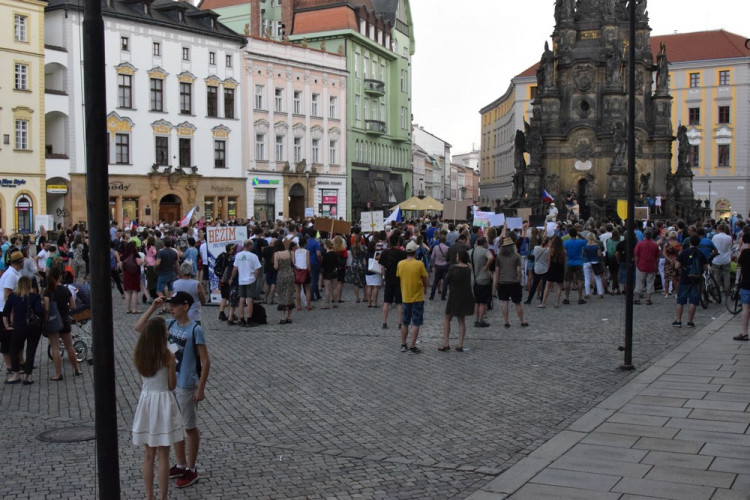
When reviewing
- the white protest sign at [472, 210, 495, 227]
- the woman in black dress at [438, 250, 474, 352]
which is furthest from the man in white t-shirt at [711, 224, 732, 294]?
the woman in black dress at [438, 250, 474, 352]

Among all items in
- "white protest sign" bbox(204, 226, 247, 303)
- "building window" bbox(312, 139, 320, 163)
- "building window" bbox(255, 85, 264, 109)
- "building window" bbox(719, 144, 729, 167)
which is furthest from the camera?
"building window" bbox(719, 144, 729, 167)

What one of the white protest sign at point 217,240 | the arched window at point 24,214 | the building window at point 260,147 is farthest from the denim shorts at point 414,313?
the building window at point 260,147

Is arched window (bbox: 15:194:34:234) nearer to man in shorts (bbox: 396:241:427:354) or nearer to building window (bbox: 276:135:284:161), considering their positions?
building window (bbox: 276:135:284:161)

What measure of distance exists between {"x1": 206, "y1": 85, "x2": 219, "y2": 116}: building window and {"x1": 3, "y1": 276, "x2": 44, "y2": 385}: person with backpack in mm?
48065

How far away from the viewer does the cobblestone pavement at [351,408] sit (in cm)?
793

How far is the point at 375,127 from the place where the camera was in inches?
3066

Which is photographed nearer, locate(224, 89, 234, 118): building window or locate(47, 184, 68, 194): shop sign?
locate(47, 184, 68, 194): shop sign

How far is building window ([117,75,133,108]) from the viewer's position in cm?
5297

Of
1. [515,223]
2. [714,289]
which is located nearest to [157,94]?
[515,223]

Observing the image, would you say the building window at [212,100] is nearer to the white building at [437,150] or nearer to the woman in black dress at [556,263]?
the woman in black dress at [556,263]

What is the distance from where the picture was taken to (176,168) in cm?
5628

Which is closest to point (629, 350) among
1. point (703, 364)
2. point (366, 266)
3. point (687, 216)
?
point (703, 364)

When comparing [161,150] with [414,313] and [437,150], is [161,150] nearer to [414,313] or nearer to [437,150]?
[414,313]

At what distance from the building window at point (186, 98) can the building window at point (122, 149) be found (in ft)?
16.4
